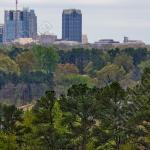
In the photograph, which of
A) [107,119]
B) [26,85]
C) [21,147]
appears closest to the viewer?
[107,119]

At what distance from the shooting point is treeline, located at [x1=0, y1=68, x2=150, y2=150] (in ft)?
210

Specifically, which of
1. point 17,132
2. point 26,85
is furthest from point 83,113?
point 26,85

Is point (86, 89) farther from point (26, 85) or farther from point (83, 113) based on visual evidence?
point (26, 85)

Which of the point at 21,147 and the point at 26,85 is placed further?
the point at 26,85

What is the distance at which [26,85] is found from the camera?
183 m

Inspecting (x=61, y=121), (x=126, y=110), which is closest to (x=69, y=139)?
(x=61, y=121)

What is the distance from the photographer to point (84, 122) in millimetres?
64500

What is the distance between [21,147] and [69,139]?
269 inches

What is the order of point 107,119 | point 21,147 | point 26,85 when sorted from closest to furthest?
point 107,119 < point 21,147 < point 26,85

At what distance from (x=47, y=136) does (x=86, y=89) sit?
18.1 feet

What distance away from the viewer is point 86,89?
216 feet

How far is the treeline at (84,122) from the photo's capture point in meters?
64.1

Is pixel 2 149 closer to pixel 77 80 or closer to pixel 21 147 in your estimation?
pixel 21 147

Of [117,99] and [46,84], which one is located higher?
[117,99]
